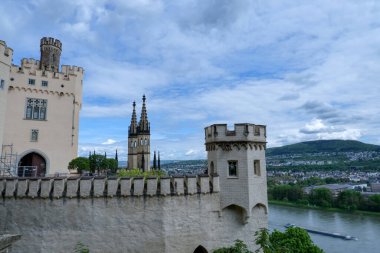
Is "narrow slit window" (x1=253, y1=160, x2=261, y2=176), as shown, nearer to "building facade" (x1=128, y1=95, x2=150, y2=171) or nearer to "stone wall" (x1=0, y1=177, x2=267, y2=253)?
"stone wall" (x1=0, y1=177, x2=267, y2=253)

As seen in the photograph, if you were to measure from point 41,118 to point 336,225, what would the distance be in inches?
2205

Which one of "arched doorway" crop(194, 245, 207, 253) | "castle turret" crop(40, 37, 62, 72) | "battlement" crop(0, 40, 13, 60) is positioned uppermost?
"castle turret" crop(40, 37, 62, 72)

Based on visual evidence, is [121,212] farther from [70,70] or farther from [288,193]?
[288,193]

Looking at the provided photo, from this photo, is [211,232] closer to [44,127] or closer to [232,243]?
[232,243]

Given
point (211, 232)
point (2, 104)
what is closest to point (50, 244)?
point (211, 232)

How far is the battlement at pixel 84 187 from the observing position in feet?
43.8

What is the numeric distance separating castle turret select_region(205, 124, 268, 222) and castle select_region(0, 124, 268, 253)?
0.05m

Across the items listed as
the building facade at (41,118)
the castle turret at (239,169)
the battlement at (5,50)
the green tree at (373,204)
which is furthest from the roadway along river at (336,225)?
the battlement at (5,50)

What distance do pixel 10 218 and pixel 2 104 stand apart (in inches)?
358

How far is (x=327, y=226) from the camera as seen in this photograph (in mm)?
55469

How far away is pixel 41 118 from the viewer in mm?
23469

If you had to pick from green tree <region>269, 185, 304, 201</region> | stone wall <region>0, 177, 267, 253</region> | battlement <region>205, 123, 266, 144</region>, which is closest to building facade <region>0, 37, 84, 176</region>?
stone wall <region>0, 177, 267, 253</region>

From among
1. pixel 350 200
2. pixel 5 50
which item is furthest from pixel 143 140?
pixel 350 200

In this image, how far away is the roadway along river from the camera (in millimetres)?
42603
